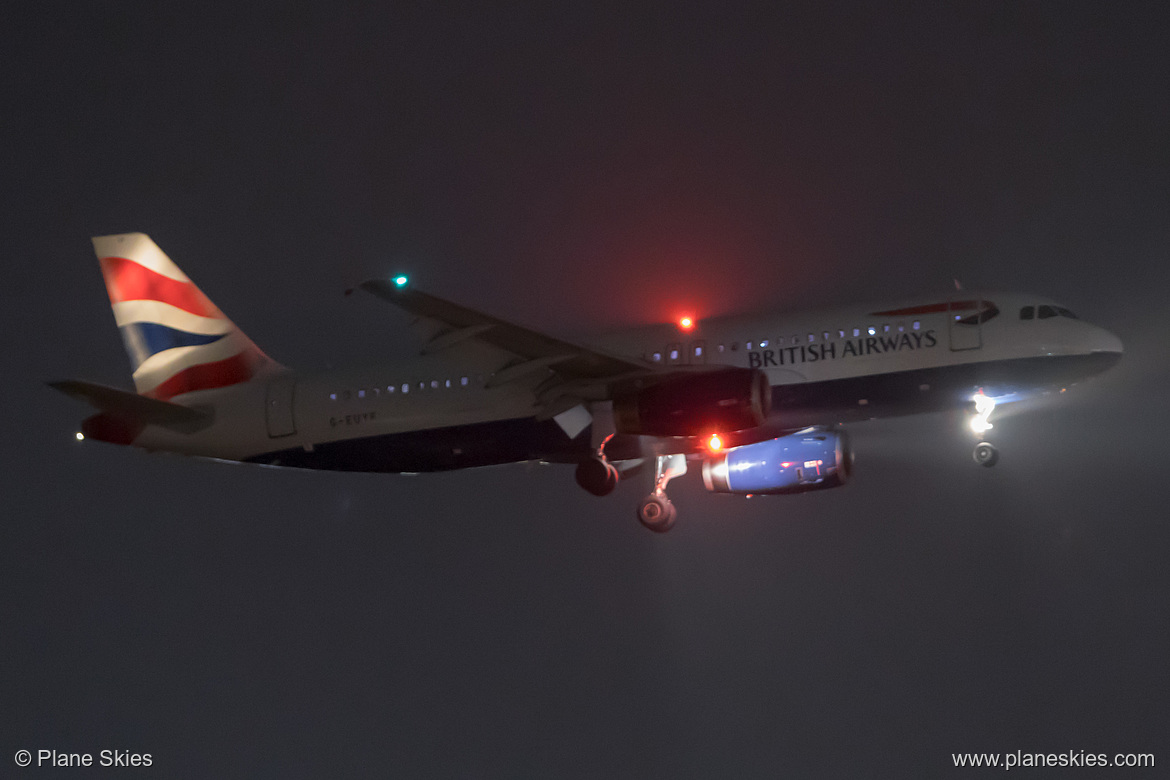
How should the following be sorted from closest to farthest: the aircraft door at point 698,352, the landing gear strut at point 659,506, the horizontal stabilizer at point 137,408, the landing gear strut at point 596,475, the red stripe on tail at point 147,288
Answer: the horizontal stabilizer at point 137,408 → the aircraft door at point 698,352 → the landing gear strut at point 596,475 → the landing gear strut at point 659,506 → the red stripe on tail at point 147,288

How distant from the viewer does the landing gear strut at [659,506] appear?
1398 inches

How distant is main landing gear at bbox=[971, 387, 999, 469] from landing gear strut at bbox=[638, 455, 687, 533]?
7.93 m

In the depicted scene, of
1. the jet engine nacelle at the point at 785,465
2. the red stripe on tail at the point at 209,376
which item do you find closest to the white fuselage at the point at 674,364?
the red stripe on tail at the point at 209,376

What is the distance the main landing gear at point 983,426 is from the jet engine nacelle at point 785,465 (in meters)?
3.47

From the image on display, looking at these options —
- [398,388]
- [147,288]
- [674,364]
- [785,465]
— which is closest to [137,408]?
[147,288]

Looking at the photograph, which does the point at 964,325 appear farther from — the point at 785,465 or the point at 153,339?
the point at 153,339

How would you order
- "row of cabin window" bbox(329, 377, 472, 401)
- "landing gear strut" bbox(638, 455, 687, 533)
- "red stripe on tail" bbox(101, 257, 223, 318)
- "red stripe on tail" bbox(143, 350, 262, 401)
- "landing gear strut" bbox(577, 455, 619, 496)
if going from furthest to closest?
"red stripe on tail" bbox(101, 257, 223, 318) → "red stripe on tail" bbox(143, 350, 262, 401) → "landing gear strut" bbox(638, 455, 687, 533) → "row of cabin window" bbox(329, 377, 472, 401) → "landing gear strut" bbox(577, 455, 619, 496)

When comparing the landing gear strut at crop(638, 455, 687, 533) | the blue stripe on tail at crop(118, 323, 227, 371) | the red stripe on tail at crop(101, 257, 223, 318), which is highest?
the red stripe on tail at crop(101, 257, 223, 318)

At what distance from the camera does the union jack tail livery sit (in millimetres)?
36344

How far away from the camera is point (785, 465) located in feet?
114

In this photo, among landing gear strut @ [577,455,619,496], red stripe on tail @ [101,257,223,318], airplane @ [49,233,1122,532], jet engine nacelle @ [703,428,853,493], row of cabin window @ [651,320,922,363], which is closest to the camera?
airplane @ [49,233,1122,532]

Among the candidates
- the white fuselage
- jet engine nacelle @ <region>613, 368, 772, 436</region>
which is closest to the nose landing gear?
the white fuselage

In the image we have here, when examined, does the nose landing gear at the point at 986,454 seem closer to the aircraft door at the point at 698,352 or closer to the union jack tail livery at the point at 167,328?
the aircraft door at the point at 698,352

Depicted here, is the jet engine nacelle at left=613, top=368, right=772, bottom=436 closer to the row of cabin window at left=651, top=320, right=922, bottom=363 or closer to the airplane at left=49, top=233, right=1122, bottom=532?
the airplane at left=49, top=233, right=1122, bottom=532
